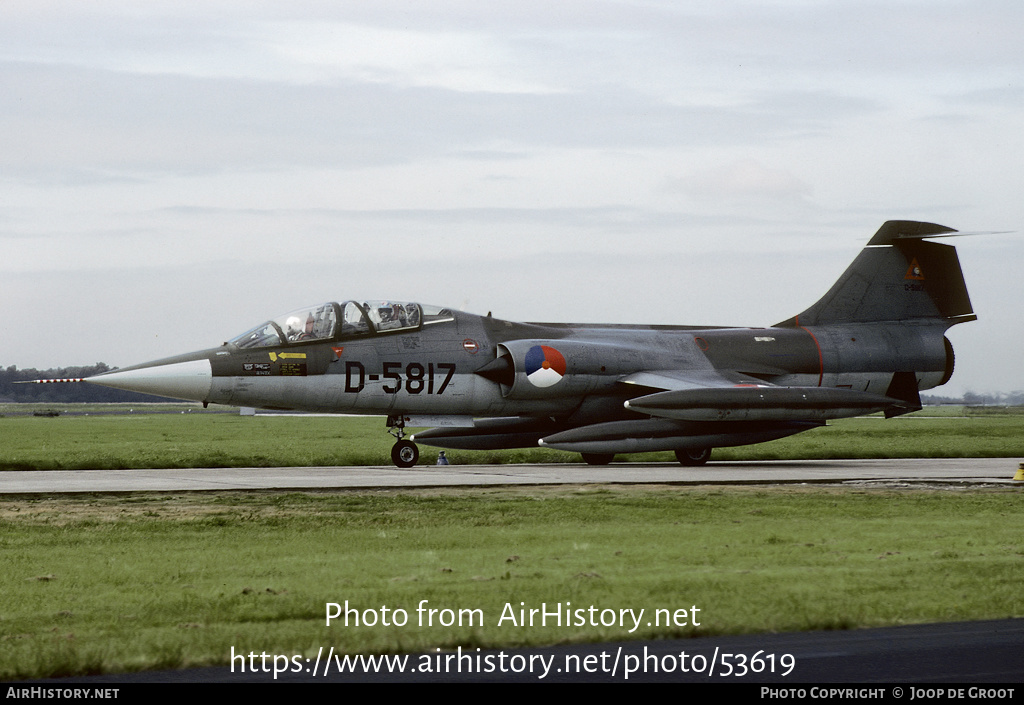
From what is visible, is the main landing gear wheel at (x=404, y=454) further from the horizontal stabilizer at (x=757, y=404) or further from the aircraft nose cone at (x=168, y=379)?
the horizontal stabilizer at (x=757, y=404)

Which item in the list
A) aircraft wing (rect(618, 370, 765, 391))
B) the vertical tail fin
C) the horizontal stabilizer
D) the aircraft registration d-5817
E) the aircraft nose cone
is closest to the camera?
the aircraft nose cone

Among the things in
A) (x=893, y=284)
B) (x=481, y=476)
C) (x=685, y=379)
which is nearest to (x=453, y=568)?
(x=481, y=476)

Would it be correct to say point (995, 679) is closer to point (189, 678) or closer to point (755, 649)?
point (755, 649)

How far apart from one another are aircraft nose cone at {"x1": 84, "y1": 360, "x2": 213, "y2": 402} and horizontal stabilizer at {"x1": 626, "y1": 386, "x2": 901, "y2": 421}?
8721mm

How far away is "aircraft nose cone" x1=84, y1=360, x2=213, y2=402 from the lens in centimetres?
2272

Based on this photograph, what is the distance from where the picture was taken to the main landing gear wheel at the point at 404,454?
24469 mm

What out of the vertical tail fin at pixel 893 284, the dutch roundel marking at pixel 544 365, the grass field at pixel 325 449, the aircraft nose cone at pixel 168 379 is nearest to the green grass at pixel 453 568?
the aircraft nose cone at pixel 168 379

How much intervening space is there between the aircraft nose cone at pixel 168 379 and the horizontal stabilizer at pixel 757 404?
8721 millimetres

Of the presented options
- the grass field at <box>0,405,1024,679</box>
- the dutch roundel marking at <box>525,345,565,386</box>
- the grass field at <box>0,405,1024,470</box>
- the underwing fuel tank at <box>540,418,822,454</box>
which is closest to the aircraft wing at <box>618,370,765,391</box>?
the underwing fuel tank at <box>540,418,822,454</box>

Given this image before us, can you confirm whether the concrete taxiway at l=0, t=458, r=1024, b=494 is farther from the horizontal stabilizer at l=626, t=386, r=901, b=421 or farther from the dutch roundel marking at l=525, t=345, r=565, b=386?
the dutch roundel marking at l=525, t=345, r=565, b=386

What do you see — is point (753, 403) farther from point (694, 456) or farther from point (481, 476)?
point (481, 476)

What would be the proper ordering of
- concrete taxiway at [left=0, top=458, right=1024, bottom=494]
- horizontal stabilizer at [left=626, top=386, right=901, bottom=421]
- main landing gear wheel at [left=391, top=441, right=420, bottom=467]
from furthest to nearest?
main landing gear wheel at [left=391, top=441, right=420, bottom=467] → horizontal stabilizer at [left=626, top=386, right=901, bottom=421] → concrete taxiway at [left=0, top=458, right=1024, bottom=494]

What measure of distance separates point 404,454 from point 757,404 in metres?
7.56

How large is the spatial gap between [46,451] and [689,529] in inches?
910
